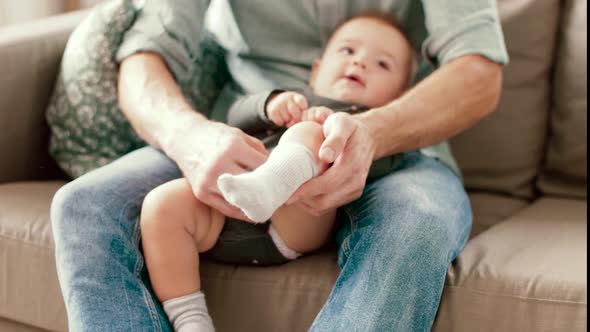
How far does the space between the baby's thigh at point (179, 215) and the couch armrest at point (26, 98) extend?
20.2 inches

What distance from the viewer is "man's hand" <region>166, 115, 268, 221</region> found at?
3.38 ft

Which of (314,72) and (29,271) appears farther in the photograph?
(314,72)

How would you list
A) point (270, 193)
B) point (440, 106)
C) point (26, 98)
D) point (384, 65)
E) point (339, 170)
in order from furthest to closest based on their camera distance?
point (26, 98), point (384, 65), point (440, 106), point (339, 170), point (270, 193)

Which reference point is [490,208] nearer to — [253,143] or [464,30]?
[464,30]

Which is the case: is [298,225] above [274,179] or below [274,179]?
below

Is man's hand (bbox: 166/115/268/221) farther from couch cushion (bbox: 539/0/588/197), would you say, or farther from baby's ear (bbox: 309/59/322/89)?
couch cushion (bbox: 539/0/588/197)

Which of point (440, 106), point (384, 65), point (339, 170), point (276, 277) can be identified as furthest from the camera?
point (384, 65)

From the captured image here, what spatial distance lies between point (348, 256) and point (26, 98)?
0.79 metres

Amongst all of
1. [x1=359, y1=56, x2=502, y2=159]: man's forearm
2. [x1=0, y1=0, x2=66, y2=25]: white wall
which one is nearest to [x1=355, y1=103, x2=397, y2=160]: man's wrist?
[x1=359, y1=56, x2=502, y2=159]: man's forearm

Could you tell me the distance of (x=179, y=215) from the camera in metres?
1.07

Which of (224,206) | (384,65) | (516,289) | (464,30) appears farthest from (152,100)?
(516,289)

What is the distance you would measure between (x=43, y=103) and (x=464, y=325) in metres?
0.96

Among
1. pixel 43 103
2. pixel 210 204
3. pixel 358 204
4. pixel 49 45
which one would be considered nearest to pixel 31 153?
pixel 43 103

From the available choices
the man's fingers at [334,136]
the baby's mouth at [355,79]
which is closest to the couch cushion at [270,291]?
the man's fingers at [334,136]
